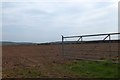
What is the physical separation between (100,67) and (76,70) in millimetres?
975

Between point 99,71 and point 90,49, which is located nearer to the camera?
point 99,71

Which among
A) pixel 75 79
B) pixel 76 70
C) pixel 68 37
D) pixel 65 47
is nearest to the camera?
pixel 75 79

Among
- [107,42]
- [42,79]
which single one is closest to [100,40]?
[107,42]

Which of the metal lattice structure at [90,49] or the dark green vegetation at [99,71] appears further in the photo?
the metal lattice structure at [90,49]

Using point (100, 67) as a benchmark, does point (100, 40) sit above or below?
above

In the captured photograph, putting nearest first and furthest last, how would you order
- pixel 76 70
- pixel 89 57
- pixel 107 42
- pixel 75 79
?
pixel 75 79, pixel 76 70, pixel 107 42, pixel 89 57

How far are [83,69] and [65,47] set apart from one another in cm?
785

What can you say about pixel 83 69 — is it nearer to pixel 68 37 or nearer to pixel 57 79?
pixel 57 79

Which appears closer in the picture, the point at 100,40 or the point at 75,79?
the point at 75,79

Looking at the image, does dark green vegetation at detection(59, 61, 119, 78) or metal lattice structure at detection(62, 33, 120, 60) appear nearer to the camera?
dark green vegetation at detection(59, 61, 119, 78)

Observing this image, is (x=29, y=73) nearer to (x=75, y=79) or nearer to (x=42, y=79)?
(x=42, y=79)

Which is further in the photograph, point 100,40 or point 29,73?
point 100,40

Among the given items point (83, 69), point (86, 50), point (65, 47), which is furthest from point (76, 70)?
point (65, 47)

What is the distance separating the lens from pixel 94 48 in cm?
1791
